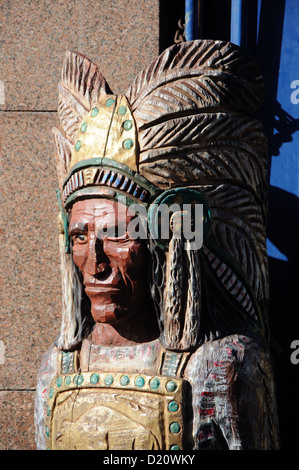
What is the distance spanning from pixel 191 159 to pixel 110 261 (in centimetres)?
50

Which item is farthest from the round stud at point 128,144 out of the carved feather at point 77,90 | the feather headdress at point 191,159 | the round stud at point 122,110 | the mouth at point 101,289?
the mouth at point 101,289

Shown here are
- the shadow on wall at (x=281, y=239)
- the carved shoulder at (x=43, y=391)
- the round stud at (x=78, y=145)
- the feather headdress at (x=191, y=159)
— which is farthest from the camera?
the shadow on wall at (x=281, y=239)

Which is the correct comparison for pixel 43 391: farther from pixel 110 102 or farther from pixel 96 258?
pixel 110 102

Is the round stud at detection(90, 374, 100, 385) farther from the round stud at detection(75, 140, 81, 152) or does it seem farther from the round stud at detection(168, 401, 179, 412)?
the round stud at detection(75, 140, 81, 152)

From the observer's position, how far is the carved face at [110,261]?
3.06 meters

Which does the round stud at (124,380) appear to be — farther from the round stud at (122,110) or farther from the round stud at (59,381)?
the round stud at (122,110)

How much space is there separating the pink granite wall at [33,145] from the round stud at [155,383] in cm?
96

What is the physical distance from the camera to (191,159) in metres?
3.05

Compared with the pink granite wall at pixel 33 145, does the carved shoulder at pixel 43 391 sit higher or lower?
lower

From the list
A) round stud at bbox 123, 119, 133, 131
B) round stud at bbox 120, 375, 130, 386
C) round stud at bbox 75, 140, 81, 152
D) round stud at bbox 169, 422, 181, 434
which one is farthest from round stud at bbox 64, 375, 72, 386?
round stud at bbox 123, 119, 133, 131

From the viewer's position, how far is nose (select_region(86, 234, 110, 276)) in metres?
3.05

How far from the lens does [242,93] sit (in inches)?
124

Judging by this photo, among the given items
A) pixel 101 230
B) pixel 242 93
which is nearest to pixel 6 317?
pixel 101 230
